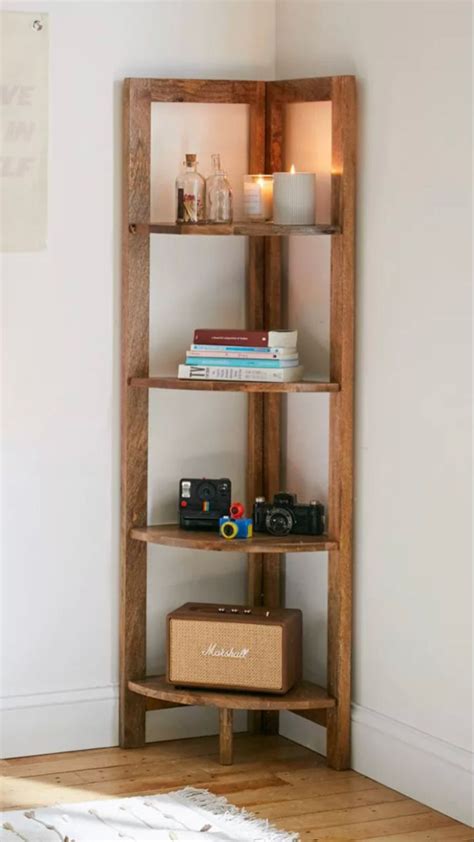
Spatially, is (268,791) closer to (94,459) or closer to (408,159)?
(94,459)

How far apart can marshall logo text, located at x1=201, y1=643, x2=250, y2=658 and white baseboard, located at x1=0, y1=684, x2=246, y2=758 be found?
33cm

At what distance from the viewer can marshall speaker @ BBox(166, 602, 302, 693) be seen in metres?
3.26

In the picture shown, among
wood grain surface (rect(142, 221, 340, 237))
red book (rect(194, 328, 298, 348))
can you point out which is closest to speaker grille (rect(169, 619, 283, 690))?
red book (rect(194, 328, 298, 348))

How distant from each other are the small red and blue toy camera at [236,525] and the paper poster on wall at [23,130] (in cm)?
86

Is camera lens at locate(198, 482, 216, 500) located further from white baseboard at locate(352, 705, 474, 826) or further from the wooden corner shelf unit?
white baseboard at locate(352, 705, 474, 826)

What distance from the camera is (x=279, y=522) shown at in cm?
339

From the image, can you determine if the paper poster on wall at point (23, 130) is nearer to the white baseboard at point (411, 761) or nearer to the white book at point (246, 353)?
the white book at point (246, 353)

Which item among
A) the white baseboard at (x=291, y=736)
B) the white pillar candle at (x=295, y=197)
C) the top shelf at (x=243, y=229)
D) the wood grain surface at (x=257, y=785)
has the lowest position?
the wood grain surface at (x=257, y=785)

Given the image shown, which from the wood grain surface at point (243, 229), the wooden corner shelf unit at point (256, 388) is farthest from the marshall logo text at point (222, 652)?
the wood grain surface at point (243, 229)

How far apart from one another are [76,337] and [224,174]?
0.59m

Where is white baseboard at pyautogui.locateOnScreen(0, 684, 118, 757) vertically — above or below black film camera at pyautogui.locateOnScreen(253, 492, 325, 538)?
below

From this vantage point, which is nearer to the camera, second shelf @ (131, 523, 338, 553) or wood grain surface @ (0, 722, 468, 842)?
wood grain surface @ (0, 722, 468, 842)

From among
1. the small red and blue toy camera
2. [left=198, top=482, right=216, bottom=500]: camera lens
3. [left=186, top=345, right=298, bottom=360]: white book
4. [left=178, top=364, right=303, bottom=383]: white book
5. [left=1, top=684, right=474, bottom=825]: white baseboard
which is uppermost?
[left=186, top=345, right=298, bottom=360]: white book

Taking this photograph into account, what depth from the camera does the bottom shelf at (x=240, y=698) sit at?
324 cm
